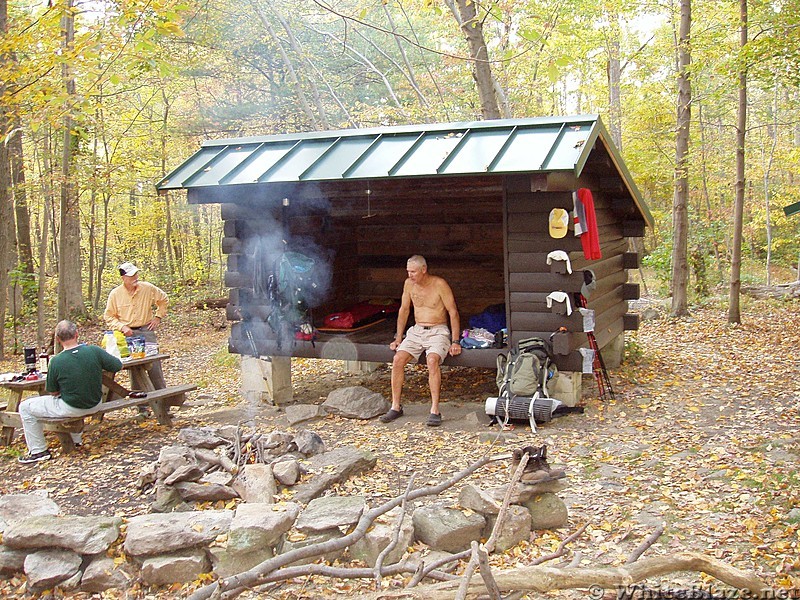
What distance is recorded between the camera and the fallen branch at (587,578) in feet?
10.0

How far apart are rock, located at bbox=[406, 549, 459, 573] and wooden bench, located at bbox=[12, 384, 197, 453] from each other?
3626 mm

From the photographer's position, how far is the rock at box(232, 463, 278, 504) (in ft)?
16.1

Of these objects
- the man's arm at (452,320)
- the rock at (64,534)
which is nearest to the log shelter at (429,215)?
the man's arm at (452,320)

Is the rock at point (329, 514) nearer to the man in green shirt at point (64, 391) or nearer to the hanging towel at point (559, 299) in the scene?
the man in green shirt at point (64, 391)

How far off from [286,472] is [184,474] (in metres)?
0.71

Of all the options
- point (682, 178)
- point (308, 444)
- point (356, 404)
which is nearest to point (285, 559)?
point (308, 444)

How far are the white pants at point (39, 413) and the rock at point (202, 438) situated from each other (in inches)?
38.7

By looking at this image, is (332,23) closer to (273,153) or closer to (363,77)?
(363,77)

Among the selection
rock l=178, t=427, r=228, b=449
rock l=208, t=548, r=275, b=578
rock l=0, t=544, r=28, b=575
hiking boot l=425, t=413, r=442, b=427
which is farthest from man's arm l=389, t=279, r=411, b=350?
rock l=0, t=544, r=28, b=575

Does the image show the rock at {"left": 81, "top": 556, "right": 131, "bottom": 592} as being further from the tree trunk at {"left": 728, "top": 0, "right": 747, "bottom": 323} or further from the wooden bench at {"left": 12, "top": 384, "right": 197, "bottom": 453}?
the tree trunk at {"left": 728, "top": 0, "right": 747, "bottom": 323}

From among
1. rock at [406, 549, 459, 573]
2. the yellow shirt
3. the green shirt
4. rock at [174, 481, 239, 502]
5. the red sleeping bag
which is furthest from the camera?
the red sleeping bag

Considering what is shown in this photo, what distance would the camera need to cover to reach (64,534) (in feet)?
13.5

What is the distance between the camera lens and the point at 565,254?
22.4ft

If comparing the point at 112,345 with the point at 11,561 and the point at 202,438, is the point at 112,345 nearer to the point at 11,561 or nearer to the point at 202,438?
the point at 202,438
